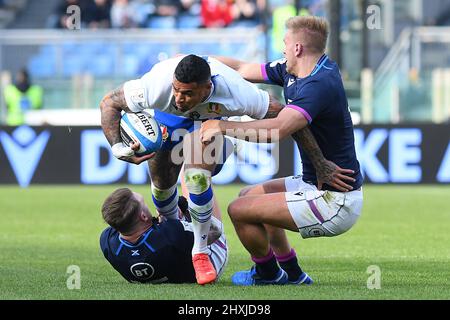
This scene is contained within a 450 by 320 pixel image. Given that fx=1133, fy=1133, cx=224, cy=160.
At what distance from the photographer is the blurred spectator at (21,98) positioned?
21.0 m

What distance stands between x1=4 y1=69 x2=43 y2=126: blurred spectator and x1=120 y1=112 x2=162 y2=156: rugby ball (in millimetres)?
12966

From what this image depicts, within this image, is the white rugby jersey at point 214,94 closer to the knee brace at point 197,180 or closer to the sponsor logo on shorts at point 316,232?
the knee brace at point 197,180

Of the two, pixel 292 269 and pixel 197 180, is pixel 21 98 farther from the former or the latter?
pixel 197 180

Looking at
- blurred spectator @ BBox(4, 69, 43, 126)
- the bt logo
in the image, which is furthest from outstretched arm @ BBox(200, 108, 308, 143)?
blurred spectator @ BBox(4, 69, 43, 126)

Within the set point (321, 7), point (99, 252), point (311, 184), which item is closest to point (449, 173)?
point (321, 7)

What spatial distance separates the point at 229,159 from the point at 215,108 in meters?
10.6

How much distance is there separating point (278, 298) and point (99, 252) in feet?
12.2

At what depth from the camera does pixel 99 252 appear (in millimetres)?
10742

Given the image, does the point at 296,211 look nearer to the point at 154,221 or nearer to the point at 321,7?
the point at 154,221

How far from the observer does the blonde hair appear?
321 inches

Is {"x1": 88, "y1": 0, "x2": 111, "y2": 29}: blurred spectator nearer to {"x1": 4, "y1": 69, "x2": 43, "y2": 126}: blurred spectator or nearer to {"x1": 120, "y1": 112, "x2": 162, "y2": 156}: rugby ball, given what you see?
{"x1": 4, "y1": 69, "x2": 43, "y2": 126}: blurred spectator

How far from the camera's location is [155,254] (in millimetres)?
8023

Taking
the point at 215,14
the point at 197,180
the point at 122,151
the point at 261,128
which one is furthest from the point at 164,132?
the point at 215,14

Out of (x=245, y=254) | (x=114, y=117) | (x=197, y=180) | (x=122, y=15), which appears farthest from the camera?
(x=122, y=15)
